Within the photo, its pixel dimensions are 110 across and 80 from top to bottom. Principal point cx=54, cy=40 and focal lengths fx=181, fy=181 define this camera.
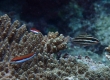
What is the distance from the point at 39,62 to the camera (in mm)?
3543

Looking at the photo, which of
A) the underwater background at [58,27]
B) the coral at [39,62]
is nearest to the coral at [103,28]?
the underwater background at [58,27]

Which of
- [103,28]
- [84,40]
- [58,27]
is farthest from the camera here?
[58,27]

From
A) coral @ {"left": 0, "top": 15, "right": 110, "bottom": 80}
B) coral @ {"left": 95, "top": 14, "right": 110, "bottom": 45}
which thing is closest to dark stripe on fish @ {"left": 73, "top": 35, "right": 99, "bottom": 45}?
coral @ {"left": 0, "top": 15, "right": 110, "bottom": 80}

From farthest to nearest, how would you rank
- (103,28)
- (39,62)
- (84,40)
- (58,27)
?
(58,27) → (103,28) → (84,40) → (39,62)

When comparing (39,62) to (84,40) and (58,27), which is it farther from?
(58,27)

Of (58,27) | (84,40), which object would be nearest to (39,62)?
(84,40)

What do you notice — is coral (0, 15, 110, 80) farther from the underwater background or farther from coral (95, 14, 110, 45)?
coral (95, 14, 110, 45)

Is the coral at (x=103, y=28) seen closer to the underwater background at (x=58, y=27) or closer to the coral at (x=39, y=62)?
the underwater background at (x=58, y=27)

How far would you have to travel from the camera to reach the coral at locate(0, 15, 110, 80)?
3.33m

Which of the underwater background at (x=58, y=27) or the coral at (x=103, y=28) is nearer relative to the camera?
the underwater background at (x=58, y=27)

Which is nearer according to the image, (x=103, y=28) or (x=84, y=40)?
(x=84, y=40)

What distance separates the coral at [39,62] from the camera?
131 inches

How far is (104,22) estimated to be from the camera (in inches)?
235

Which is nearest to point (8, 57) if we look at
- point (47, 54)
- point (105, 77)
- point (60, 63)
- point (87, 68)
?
point (47, 54)
